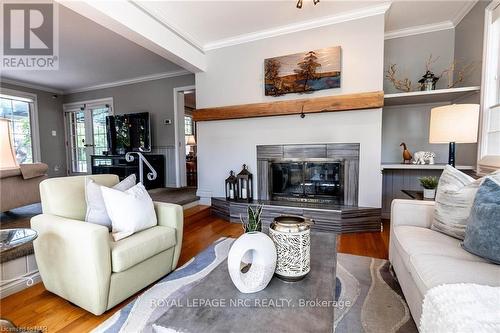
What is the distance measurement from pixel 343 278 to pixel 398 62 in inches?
119

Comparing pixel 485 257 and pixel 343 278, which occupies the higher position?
pixel 485 257

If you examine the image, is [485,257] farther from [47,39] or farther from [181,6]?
[47,39]

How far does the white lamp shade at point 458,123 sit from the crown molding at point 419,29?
186cm

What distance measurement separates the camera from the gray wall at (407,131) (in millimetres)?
3129

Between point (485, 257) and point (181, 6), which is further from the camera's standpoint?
point (181, 6)

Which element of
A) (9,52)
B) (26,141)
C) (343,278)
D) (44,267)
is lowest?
(343,278)

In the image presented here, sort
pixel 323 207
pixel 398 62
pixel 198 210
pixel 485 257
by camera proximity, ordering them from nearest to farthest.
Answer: pixel 485 257
pixel 323 207
pixel 398 62
pixel 198 210

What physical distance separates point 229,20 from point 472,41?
2.80 m

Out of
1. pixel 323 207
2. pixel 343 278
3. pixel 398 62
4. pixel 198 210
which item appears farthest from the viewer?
pixel 198 210

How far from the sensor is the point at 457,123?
6.13 ft

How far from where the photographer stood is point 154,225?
6.28 feet

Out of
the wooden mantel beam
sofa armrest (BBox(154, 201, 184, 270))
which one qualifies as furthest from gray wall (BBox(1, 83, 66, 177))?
sofa armrest (BBox(154, 201, 184, 270))

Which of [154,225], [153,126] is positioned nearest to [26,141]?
[153,126]

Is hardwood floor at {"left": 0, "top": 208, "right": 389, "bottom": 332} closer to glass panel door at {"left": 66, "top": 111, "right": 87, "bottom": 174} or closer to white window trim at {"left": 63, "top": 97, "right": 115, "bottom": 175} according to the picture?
white window trim at {"left": 63, "top": 97, "right": 115, "bottom": 175}
